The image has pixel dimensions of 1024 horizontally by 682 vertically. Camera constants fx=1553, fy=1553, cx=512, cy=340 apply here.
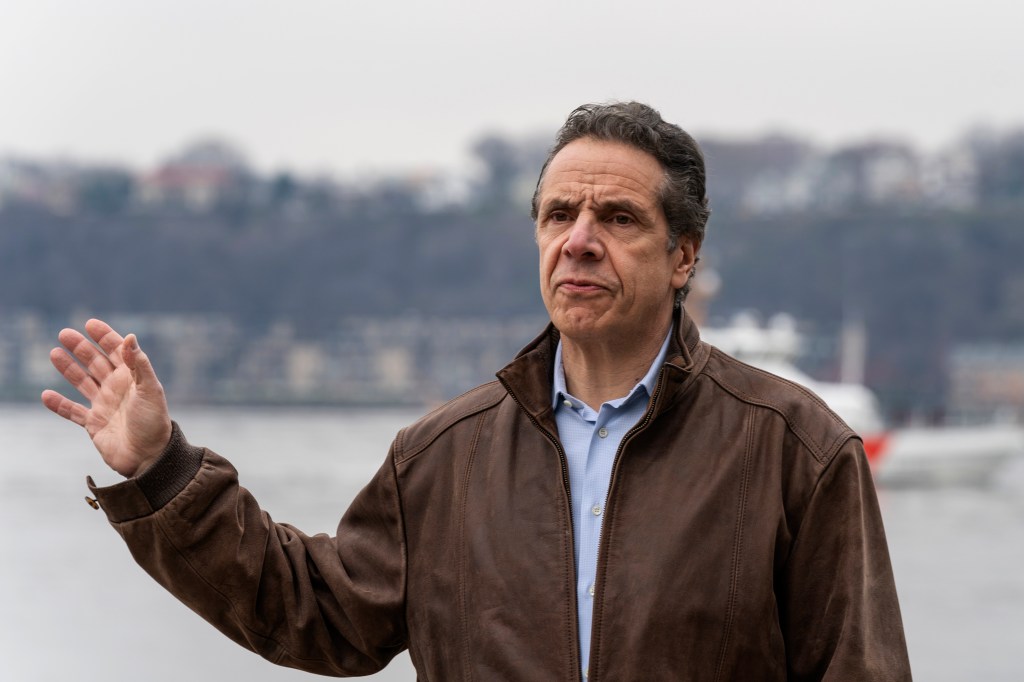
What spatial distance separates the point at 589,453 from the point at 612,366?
0.13 m

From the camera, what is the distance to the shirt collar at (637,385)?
2.07 meters

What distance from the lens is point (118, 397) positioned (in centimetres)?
211

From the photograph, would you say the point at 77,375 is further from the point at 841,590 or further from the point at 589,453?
the point at 841,590

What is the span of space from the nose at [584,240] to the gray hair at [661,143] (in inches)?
4.1

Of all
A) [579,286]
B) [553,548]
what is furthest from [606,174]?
[553,548]

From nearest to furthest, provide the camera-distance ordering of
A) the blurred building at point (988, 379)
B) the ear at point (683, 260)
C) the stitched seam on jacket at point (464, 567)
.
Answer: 1. the stitched seam on jacket at point (464, 567)
2. the ear at point (683, 260)
3. the blurred building at point (988, 379)

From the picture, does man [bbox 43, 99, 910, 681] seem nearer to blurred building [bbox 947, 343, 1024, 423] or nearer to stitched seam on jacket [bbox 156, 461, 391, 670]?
stitched seam on jacket [bbox 156, 461, 391, 670]

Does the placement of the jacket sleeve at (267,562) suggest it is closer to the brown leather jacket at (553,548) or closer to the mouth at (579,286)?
the brown leather jacket at (553,548)

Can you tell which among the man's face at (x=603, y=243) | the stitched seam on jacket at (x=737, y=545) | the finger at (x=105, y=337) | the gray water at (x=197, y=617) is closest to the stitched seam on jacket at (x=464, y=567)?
the man's face at (x=603, y=243)

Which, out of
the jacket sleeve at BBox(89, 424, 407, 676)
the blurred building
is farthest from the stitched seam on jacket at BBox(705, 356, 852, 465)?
the blurred building

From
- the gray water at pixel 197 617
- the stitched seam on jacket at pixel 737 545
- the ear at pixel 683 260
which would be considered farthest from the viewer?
the gray water at pixel 197 617

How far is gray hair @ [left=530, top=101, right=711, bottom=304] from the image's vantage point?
2.09m

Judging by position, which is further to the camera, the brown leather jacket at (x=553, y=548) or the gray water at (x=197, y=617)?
the gray water at (x=197, y=617)

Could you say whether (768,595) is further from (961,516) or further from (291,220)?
(291,220)
